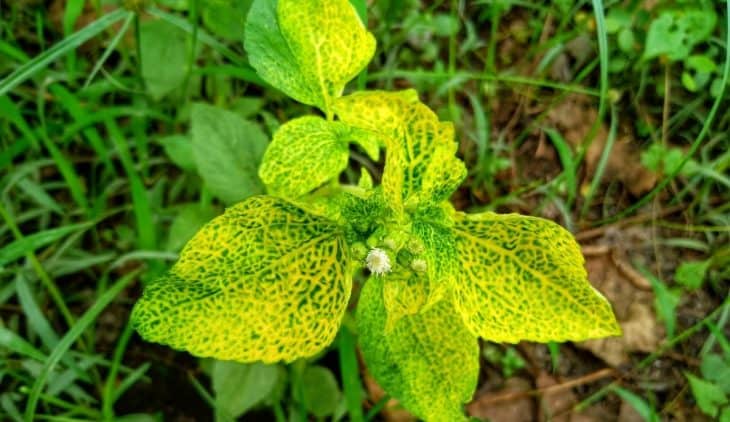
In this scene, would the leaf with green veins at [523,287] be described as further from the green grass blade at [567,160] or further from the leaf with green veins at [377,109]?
the green grass blade at [567,160]

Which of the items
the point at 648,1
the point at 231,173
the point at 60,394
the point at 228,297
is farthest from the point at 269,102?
the point at 648,1

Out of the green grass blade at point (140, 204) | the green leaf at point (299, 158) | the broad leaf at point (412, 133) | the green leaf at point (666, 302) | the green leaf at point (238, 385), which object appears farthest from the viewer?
the green leaf at point (666, 302)

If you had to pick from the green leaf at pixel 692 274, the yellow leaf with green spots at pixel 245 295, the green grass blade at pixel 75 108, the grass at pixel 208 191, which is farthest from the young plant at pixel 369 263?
the green leaf at pixel 692 274

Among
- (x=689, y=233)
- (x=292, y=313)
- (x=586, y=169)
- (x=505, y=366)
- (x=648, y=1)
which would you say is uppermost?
(x=648, y=1)

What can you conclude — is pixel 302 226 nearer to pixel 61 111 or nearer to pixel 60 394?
pixel 60 394

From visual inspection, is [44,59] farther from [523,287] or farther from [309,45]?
[523,287]

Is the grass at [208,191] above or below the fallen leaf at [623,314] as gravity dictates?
above

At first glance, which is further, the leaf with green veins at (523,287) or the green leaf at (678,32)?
the green leaf at (678,32)

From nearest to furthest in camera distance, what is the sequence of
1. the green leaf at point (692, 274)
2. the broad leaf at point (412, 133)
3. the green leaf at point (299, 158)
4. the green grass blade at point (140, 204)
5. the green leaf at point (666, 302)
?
1. the broad leaf at point (412, 133)
2. the green leaf at point (299, 158)
3. the green grass blade at point (140, 204)
4. the green leaf at point (666, 302)
5. the green leaf at point (692, 274)
